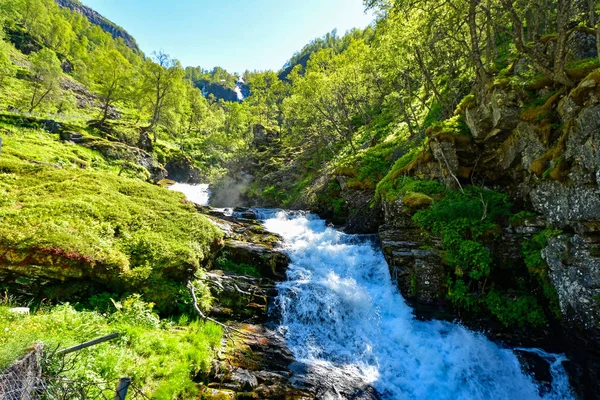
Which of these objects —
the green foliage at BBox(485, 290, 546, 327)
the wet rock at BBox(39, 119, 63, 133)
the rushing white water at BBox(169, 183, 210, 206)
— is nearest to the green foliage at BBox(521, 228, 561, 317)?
the green foliage at BBox(485, 290, 546, 327)

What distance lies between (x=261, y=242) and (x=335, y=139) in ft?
87.8

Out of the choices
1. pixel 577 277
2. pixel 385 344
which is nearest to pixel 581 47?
pixel 577 277

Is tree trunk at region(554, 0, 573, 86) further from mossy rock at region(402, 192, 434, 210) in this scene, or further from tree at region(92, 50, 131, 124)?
tree at region(92, 50, 131, 124)

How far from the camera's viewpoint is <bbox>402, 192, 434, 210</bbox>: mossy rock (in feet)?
47.2

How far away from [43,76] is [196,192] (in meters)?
26.7

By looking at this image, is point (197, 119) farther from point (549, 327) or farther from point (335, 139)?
point (549, 327)

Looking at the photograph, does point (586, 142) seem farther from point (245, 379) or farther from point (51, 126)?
point (51, 126)

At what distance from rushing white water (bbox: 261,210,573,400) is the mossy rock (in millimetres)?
3180

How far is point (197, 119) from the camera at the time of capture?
79625 mm

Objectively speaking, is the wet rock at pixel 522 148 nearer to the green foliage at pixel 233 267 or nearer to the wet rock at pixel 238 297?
Result: the wet rock at pixel 238 297

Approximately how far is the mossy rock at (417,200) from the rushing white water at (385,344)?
3.18 meters

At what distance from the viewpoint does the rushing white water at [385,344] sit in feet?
29.4

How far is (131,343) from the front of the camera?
271 inches

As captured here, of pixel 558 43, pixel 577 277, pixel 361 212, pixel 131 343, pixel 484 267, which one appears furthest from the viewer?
pixel 361 212
